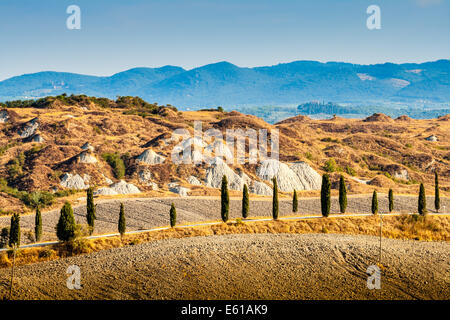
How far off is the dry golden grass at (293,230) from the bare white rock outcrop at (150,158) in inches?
1213

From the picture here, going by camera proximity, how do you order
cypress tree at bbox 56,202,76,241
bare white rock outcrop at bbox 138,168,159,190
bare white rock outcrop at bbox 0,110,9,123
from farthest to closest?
1. bare white rock outcrop at bbox 0,110,9,123
2. bare white rock outcrop at bbox 138,168,159,190
3. cypress tree at bbox 56,202,76,241

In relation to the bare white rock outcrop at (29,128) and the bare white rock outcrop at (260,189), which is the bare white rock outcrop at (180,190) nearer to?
the bare white rock outcrop at (260,189)

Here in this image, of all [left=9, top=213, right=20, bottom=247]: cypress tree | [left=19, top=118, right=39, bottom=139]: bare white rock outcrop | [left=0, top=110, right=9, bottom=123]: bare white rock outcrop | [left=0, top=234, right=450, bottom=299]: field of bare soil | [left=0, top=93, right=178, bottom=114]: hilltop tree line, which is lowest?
[left=0, top=234, right=450, bottom=299]: field of bare soil

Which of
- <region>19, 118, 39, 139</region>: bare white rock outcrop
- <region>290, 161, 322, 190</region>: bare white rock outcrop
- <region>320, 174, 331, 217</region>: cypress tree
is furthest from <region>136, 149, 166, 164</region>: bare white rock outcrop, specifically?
<region>320, 174, 331, 217</region>: cypress tree

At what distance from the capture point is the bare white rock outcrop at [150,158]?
7488 centimetres

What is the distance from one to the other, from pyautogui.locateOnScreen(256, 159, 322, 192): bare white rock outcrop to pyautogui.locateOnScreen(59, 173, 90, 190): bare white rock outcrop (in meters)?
27.7

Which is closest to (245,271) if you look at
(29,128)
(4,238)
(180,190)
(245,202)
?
(245,202)

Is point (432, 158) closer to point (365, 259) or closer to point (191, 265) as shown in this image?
point (365, 259)

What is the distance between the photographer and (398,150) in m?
108

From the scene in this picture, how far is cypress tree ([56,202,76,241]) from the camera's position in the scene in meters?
36.9

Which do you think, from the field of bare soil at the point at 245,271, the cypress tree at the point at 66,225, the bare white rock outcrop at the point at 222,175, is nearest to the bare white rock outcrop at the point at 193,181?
the bare white rock outcrop at the point at 222,175

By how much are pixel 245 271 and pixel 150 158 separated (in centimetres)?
4653

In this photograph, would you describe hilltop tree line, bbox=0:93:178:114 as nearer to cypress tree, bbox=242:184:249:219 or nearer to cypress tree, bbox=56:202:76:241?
cypress tree, bbox=242:184:249:219

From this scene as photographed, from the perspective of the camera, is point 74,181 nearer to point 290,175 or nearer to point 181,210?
point 181,210
